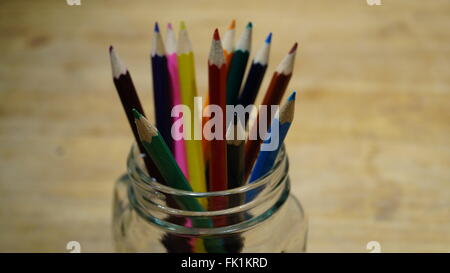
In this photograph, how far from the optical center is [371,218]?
0.41 meters

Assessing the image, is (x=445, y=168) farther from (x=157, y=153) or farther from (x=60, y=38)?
(x=60, y=38)

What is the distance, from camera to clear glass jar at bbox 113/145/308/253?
0.91 feet

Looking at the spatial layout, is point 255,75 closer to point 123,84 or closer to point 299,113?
point 123,84

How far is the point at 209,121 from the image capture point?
0.27m

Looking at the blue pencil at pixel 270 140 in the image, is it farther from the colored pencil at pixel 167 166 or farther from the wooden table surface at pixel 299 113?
the wooden table surface at pixel 299 113

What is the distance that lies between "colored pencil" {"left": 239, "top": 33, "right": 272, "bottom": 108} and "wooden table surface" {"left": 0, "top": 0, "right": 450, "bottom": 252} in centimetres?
15

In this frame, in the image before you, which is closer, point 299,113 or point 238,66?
point 238,66

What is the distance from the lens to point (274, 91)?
0.28 m

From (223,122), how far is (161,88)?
0.13 ft

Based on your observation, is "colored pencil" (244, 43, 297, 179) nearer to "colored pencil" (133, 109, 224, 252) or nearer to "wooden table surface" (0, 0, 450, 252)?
"colored pencil" (133, 109, 224, 252)

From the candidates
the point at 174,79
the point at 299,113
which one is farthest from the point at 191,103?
the point at 299,113

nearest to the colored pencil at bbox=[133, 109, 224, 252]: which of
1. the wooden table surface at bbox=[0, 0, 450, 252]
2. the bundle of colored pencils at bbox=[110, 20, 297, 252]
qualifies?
the bundle of colored pencils at bbox=[110, 20, 297, 252]
